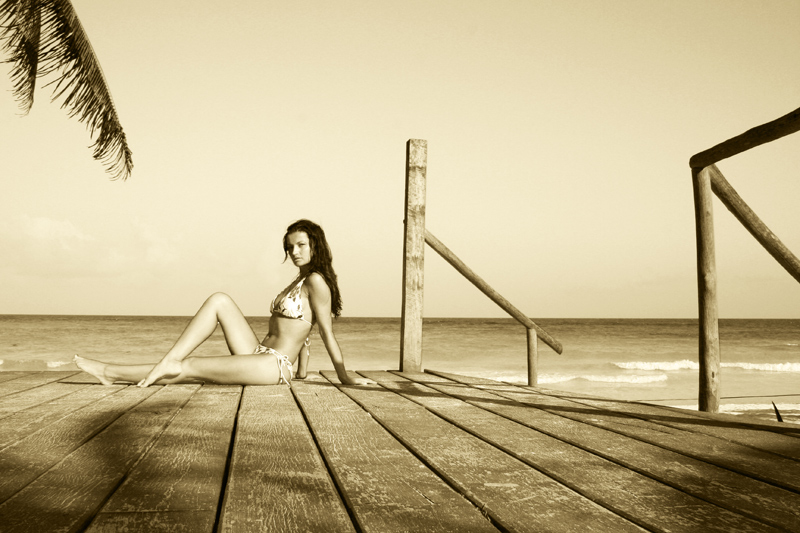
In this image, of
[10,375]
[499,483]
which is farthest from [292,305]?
[499,483]

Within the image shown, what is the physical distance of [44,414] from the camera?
2.65 meters

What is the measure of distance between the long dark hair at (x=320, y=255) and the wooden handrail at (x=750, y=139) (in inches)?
88.2

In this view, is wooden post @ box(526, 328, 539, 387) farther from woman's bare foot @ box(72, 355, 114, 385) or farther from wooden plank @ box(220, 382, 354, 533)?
woman's bare foot @ box(72, 355, 114, 385)

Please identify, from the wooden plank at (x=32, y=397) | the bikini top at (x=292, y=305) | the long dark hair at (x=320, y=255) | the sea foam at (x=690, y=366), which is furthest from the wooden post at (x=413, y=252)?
the sea foam at (x=690, y=366)

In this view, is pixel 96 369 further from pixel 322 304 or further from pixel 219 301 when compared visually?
pixel 322 304

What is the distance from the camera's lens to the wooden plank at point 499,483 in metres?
1.32

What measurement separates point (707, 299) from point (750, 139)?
95 cm

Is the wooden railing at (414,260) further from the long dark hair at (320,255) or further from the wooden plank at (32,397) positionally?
the wooden plank at (32,397)

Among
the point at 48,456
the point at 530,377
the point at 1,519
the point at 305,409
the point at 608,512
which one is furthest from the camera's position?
the point at 530,377

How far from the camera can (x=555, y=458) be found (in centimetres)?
193

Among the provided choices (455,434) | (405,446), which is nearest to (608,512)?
(405,446)

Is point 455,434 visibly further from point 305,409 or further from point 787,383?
point 787,383

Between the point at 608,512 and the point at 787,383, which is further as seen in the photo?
the point at 787,383

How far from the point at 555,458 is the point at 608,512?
54 cm
